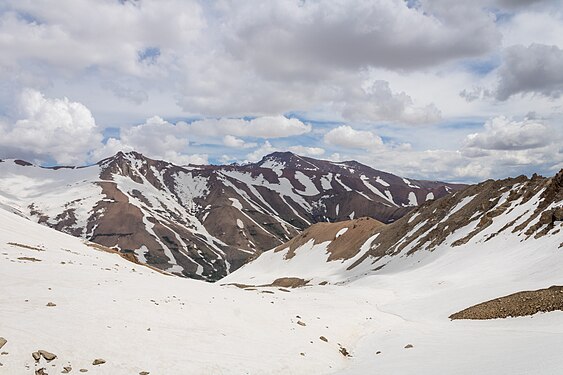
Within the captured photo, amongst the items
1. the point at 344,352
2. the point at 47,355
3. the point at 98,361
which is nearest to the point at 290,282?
the point at 344,352

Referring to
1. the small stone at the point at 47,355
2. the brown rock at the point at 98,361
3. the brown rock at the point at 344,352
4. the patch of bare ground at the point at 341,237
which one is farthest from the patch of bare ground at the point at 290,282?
the small stone at the point at 47,355

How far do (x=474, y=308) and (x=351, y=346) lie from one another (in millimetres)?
11743

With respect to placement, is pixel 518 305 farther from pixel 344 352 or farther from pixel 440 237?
pixel 440 237

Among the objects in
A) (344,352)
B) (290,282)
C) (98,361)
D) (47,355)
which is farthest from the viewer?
(290,282)

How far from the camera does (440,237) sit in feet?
282

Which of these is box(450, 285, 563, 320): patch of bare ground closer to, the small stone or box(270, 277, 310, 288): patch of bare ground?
the small stone

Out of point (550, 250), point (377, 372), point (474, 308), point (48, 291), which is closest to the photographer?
point (377, 372)

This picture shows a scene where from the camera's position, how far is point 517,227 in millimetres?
62656

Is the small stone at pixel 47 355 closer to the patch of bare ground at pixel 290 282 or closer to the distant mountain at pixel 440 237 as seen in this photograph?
the distant mountain at pixel 440 237

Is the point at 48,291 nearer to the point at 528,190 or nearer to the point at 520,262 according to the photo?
the point at 520,262

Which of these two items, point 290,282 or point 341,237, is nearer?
point 290,282

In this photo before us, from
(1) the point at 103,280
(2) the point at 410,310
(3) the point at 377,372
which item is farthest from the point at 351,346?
(1) the point at 103,280

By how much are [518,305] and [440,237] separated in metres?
62.5

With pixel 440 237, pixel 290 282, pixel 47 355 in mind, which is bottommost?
pixel 290 282
